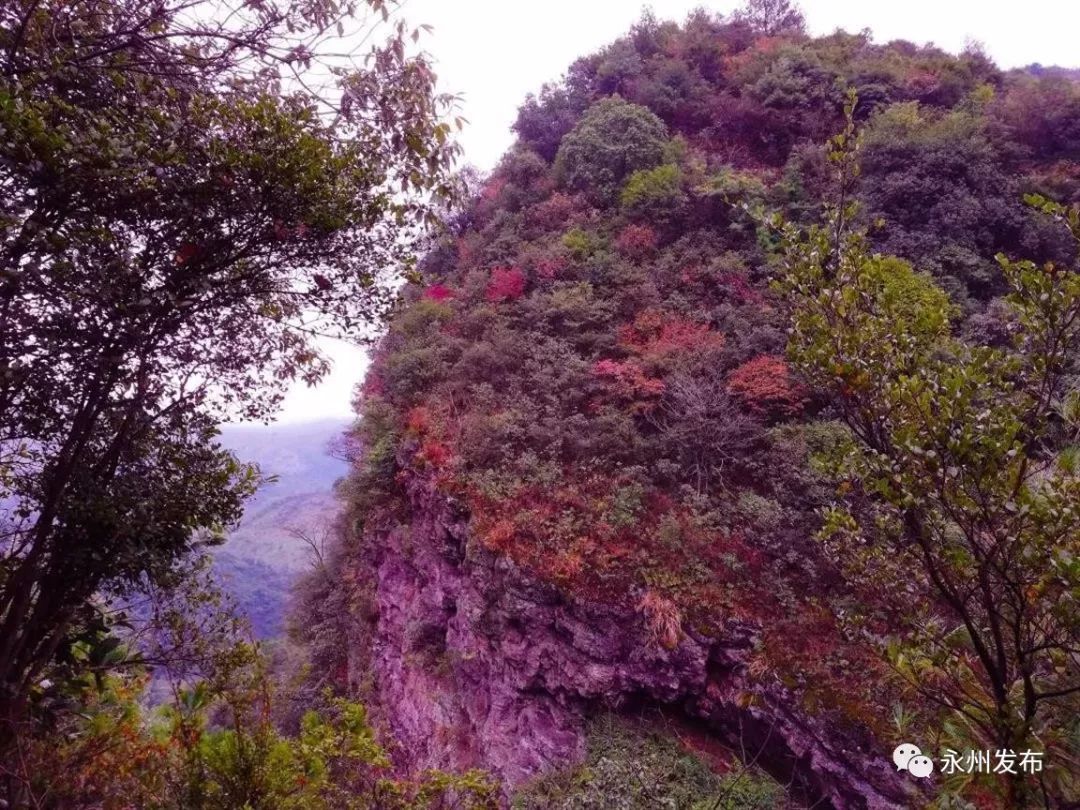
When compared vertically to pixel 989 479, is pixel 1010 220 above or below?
above

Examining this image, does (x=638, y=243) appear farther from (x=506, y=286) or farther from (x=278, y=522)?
(x=278, y=522)

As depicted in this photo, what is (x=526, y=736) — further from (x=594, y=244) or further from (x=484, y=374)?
(x=594, y=244)

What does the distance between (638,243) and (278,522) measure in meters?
24.9

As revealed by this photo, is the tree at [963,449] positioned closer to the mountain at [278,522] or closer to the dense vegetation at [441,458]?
the dense vegetation at [441,458]

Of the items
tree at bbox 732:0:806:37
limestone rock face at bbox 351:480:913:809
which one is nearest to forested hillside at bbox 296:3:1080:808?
limestone rock face at bbox 351:480:913:809

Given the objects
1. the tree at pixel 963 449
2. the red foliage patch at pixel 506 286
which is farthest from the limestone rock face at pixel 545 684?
the red foliage patch at pixel 506 286

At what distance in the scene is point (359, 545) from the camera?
1272cm

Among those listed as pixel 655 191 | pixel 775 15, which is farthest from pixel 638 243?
pixel 775 15

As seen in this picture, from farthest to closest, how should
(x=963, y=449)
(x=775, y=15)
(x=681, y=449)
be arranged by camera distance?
1. (x=775, y=15)
2. (x=681, y=449)
3. (x=963, y=449)

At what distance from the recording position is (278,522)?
1145 inches

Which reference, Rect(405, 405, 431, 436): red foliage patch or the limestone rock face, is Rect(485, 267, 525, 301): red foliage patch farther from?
the limestone rock face

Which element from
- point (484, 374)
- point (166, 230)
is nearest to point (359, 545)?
point (484, 374)

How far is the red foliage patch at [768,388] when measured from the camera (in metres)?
9.09

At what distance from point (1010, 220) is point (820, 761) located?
11788 mm
